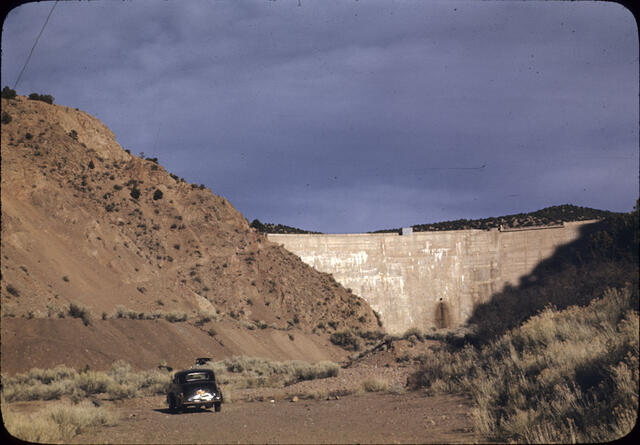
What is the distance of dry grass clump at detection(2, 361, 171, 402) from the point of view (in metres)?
23.5

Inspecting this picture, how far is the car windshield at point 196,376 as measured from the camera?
74.3 feet

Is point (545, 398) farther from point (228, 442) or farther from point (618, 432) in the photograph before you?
point (228, 442)

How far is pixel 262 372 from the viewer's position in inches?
1580

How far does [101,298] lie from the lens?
150ft

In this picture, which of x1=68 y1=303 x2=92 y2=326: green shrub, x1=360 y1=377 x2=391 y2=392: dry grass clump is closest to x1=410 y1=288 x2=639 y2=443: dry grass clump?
x1=360 y1=377 x2=391 y2=392: dry grass clump

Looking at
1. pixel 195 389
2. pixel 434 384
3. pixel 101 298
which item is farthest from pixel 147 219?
pixel 434 384

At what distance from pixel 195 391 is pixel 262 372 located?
60.6 feet

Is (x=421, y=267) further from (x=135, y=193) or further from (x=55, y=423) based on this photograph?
(x=55, y=423)

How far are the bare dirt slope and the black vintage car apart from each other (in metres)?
11.1

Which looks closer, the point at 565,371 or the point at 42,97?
the point at 565,371

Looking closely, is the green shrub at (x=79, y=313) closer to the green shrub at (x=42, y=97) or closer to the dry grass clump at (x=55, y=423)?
the dry grass clump at (x=55, y=423)

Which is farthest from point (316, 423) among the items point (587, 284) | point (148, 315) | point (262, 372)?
point (148, 315)

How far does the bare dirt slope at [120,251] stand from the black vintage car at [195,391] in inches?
437

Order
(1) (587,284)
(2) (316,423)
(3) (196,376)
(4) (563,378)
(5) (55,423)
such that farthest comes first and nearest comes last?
(3) (196,376)
(1) (587,284)
(2) (316,423)
(5) (55,423)
(4) (563,378)
